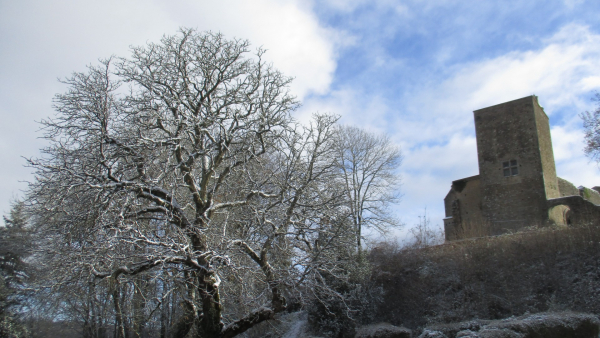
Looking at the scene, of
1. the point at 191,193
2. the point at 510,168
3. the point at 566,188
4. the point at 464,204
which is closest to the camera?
the point at 191,193

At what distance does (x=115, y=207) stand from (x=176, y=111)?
3214 mm

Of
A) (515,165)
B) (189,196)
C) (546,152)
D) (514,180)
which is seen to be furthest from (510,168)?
(189,196)

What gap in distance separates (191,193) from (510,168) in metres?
23.3

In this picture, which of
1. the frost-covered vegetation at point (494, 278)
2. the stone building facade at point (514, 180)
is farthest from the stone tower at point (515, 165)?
the frost-covered vegetation at point (494, 278)

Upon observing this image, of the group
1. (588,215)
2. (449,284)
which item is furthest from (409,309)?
(588,215)

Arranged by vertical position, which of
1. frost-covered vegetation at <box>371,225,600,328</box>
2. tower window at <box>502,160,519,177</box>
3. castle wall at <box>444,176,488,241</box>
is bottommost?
frost-covered vegetation at <box>371,225,600,328</box>

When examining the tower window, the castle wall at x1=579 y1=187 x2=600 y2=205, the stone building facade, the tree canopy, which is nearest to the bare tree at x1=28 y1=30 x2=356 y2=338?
the tree canopy

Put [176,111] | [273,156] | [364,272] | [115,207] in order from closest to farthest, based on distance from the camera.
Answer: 1. [115,207]
2. [176,111]
3. [273,156]
4. [364,272]

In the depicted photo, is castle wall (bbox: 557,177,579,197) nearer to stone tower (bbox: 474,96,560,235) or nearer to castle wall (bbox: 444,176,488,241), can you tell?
stone tower (bbox: 474,96,560,235)

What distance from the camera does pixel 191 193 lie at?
11414 millimetres

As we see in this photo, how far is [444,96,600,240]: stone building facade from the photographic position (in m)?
25.9

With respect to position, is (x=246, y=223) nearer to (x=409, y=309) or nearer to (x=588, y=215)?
(x=409, y=309)

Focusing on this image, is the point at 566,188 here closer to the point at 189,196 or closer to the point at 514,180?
the point at 514,180

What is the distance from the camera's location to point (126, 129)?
36.9 ft
